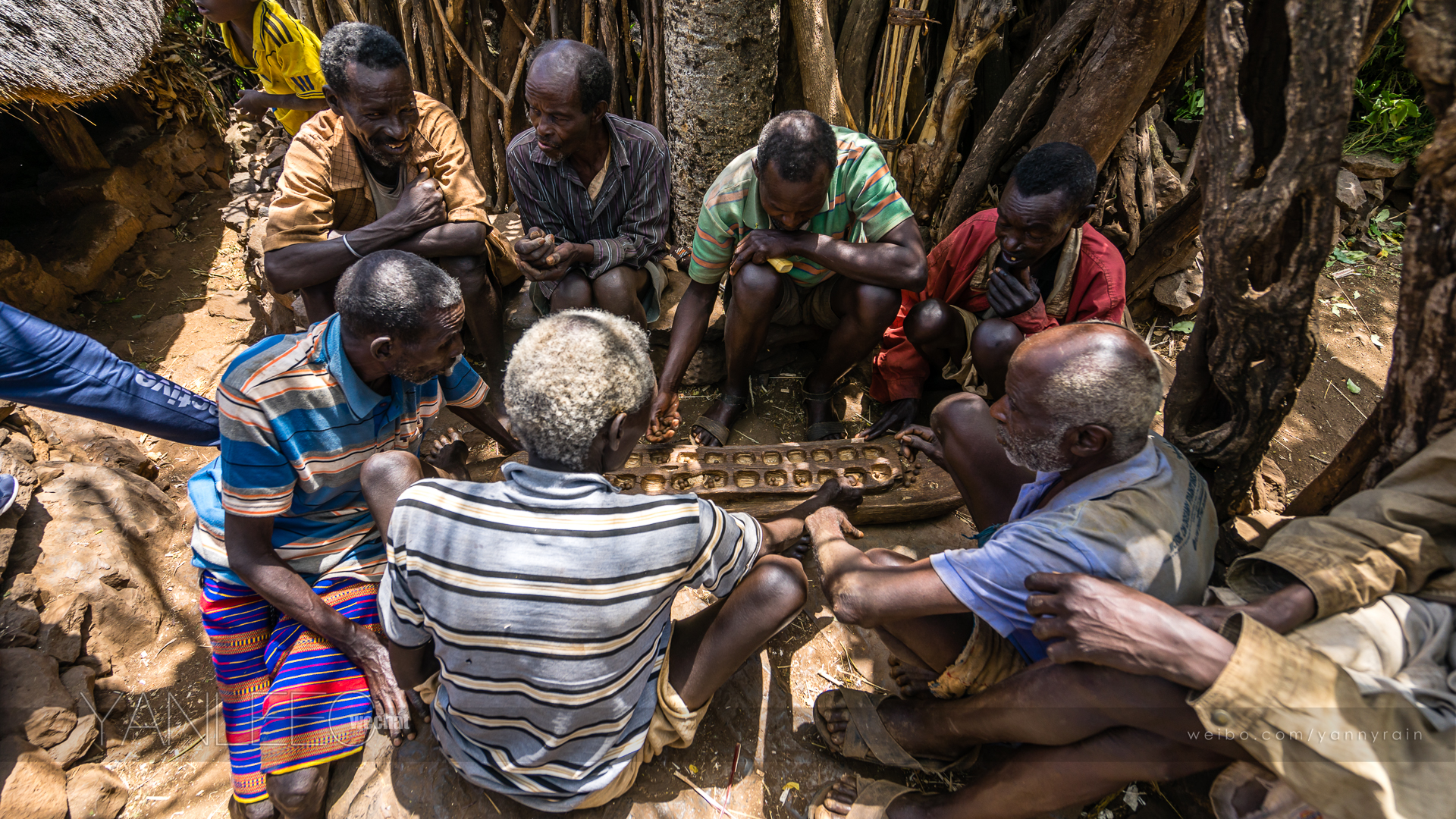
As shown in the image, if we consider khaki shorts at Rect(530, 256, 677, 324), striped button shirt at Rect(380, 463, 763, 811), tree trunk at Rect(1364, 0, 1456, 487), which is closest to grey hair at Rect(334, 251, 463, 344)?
striped button shirt at Rect(380, 463, 763, 811)

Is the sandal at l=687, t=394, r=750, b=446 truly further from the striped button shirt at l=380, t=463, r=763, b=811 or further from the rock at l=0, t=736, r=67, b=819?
the rock at l=0, t=736, r=67, b=819

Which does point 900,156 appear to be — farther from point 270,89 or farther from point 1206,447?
point 270,89

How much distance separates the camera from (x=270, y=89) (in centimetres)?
382

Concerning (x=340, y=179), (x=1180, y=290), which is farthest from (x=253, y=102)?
(x=1180, y=290)

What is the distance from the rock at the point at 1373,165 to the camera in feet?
15.6

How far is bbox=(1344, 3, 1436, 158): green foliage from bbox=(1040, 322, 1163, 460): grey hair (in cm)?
482

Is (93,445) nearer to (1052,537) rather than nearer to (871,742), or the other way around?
(871,742)

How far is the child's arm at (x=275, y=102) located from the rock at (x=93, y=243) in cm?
249

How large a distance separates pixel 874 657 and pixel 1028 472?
0.92 metres

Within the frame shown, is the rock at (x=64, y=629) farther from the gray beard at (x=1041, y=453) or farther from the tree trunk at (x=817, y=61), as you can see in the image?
the tree trunk at (x=817, y=61)

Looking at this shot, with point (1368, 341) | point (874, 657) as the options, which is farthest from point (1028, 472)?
point (1368, 341)

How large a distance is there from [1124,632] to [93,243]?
7022 millimetres

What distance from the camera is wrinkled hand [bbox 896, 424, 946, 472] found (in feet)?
9.57

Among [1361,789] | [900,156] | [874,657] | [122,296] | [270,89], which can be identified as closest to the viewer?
[1361,789]
